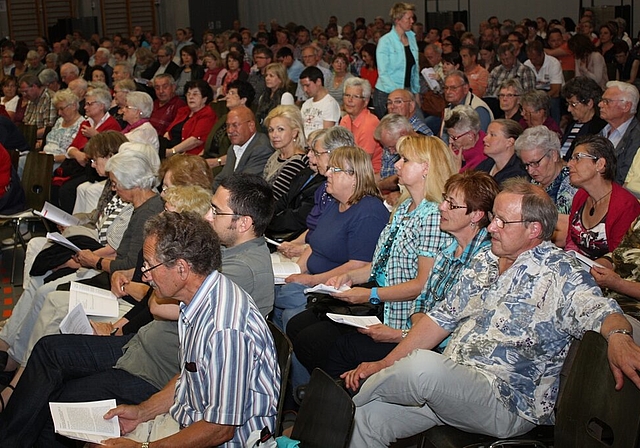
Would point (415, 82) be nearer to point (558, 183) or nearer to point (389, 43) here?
point (389, 43)

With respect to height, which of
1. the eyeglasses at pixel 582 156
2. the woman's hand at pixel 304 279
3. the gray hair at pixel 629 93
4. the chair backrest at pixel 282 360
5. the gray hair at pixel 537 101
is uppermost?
the gray hair at pixel 629 93

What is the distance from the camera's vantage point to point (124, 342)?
11.2 feet

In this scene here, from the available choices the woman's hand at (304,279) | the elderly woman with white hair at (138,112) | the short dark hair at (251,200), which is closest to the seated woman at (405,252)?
the woman's hand at (304,279)

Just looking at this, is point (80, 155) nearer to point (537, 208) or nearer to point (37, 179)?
point (37, 179)

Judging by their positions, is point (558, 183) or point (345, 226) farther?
point (558, 183)

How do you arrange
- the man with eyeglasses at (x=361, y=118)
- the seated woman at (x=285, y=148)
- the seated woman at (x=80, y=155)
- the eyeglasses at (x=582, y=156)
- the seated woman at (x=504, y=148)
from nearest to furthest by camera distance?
the eyeglasses at (x=582, y=156) → the seated woman at (x=504, y=148) → the seated woman at (x=285, y=148) → the man with eyeglasses at (x=361, y=118) → the seated woman at (x=80, y=155)

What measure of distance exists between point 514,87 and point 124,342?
4.42m

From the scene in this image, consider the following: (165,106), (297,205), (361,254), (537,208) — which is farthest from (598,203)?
(165,106)

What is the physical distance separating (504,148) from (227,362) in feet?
10.2

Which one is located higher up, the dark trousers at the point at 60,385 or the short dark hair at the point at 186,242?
the short dark hair at the point at 186,242

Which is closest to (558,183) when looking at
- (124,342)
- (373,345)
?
(373,345)

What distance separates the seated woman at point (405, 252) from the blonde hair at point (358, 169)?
32cm

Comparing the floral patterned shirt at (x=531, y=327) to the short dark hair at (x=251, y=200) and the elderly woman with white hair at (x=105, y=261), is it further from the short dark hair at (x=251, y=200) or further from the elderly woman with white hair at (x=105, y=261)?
the elderly woman with white hair at (x=105, y=261)

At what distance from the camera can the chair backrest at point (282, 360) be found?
2.52 meters
